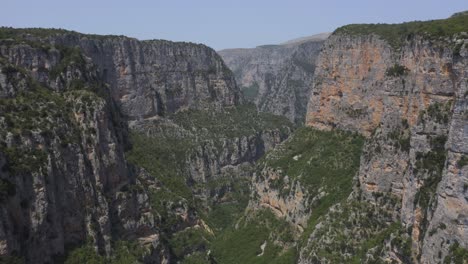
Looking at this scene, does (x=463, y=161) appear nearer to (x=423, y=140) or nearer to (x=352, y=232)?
(x=423, y=140)

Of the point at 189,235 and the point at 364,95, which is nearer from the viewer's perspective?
the point at 364,95

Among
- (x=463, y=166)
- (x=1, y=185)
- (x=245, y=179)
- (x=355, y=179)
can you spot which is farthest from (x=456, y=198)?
(x=245, y=179)

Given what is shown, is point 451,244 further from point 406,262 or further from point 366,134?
point 366,134

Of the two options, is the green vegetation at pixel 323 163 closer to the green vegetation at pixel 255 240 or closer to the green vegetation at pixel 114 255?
the green vegetation at pixel 255 240

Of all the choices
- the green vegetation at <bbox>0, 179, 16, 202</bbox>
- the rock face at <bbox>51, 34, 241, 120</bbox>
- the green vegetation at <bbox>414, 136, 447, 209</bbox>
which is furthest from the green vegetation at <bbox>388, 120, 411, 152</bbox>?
the rock face at <bbox>51, 34, 241, 120</bbox>

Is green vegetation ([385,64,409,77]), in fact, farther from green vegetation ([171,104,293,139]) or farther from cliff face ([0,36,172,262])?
green vegetation ([171,104,293,139])

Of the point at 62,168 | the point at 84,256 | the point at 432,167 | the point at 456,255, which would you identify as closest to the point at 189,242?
the point at 84,256

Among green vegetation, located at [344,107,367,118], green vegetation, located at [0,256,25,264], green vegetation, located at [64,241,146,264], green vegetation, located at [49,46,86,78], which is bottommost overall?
green vegetation, located at [64,241,146,264]
